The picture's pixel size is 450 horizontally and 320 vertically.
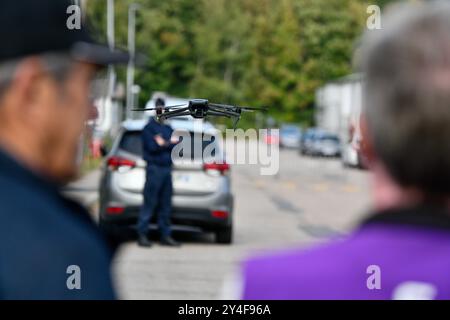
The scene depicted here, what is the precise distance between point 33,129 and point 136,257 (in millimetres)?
11889

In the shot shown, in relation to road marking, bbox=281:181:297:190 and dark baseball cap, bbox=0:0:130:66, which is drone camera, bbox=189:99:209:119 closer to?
dark baseball cap, bbox=0:0:130:66

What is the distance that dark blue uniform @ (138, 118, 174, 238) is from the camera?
11953 millimetres

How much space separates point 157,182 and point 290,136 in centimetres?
6472

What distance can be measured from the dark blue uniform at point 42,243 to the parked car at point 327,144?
6222cm

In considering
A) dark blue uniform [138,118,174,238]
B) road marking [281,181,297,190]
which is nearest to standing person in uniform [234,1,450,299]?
dark blue uniform [138,118,174,238]

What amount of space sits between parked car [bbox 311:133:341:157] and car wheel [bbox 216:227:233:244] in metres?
48.7

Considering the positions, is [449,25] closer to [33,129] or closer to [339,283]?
[339,283]

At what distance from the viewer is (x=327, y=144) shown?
214 ft

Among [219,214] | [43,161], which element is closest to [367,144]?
[43,161]

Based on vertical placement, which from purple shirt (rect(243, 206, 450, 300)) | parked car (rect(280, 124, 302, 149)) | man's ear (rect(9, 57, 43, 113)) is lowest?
purple shirt (rect(243, 206, 450, 300))

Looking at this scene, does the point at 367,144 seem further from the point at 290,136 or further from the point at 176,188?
the point at 290,136

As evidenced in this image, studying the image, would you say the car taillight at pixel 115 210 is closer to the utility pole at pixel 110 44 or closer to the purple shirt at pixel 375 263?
the utility pole at pixel 110 44
